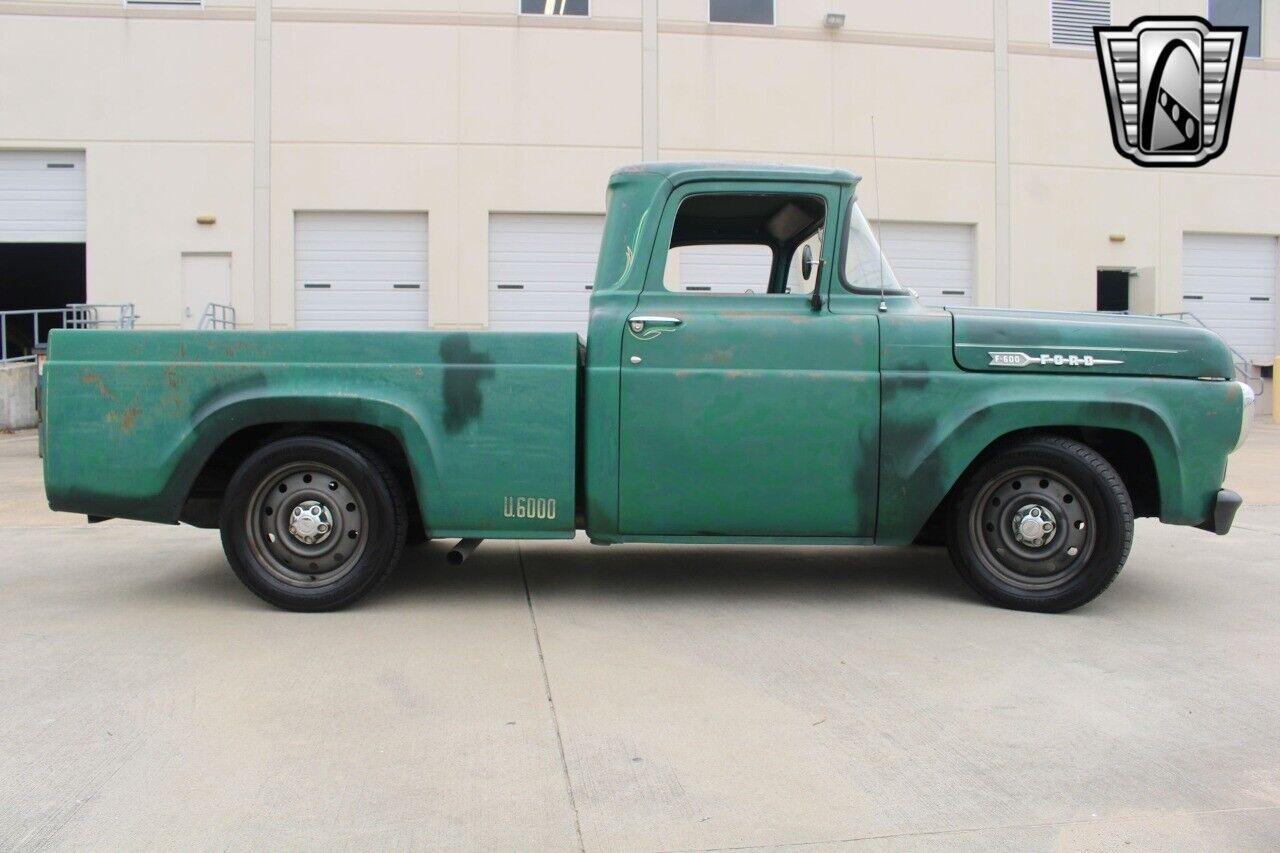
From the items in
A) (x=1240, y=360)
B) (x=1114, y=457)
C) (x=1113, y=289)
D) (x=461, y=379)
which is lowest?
(x=1114, y=457)

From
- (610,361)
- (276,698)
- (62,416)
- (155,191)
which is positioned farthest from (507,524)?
(155,191)

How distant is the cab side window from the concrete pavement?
1.66 metres

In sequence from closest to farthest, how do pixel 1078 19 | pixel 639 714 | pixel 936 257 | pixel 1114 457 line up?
pixel 639 714 → pixel 1114 457 → pixel 936 257 → pixel 1078 19

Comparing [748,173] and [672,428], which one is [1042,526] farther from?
[748,173]

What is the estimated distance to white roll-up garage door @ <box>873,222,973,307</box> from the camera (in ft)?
61.4

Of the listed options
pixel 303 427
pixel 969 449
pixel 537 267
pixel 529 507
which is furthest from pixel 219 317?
pixel 969 449

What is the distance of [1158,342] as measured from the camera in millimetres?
4945

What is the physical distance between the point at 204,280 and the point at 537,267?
5.67 metres

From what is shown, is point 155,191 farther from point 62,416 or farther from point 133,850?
point 133,850

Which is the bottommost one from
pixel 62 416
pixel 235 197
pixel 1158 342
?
pixel 62 416

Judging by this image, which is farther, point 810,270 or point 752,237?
point 752,237

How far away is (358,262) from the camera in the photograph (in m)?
17.6

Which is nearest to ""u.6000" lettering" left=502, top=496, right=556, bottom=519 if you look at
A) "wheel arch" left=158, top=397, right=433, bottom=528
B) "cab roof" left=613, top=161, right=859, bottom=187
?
"wheel arch" left=158, top=397, right=433, bottom=528

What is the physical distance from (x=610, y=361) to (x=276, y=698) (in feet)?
6.75
